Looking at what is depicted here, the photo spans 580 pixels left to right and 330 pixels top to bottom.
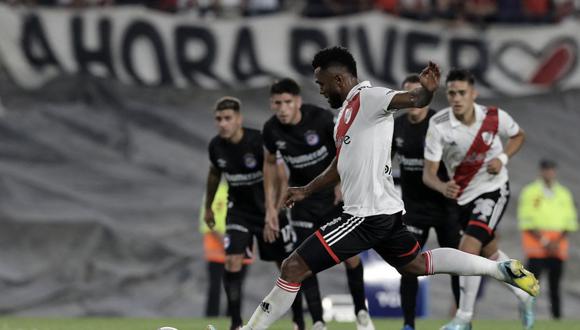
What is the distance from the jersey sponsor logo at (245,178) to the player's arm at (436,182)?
60.9 inches

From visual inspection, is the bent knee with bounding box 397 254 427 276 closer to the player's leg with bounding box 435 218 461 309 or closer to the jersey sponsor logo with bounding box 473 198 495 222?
the jersey sponsor logo with bounding box 473 198 495 222

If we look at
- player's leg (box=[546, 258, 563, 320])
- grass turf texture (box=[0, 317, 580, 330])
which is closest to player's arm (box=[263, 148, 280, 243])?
grass turf texture (box=[0, 317, 580, 330])

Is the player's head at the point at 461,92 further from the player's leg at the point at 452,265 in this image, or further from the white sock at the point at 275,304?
the white sock at the point at 275,304

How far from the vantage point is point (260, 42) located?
18.2m

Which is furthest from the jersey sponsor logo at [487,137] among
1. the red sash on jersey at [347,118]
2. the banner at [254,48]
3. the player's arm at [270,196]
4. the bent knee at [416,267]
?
the banner at [254,48]

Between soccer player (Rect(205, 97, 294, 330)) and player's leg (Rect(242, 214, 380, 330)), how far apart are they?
117 inches

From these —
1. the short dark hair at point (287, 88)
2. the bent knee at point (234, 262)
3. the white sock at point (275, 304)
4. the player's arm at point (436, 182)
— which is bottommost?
A: the bent knee at point (234, 262)

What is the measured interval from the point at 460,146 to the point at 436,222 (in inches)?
31.8

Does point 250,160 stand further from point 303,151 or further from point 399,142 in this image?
point 399,142

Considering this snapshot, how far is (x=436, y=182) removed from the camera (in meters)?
11.0

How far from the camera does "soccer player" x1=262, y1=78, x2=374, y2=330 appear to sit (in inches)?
443

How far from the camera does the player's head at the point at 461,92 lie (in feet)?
36.8

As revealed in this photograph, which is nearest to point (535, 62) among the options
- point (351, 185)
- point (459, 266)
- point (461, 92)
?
point (461, 92)

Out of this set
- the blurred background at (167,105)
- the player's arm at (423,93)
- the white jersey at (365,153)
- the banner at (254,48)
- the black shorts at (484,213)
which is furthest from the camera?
the banner at (254,48)
